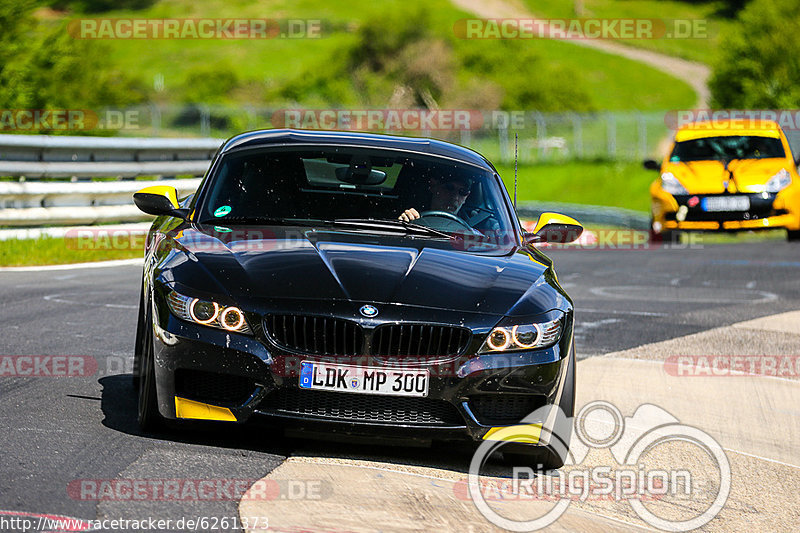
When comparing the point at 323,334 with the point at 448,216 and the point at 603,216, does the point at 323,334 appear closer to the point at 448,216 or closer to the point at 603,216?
the point at 448,216

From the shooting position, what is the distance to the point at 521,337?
18.2 ft

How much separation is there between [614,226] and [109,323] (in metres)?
20.4

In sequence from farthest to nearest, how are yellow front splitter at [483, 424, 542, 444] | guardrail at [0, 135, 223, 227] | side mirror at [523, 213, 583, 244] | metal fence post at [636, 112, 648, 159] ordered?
1. metal fence post at [636, 112, 648, 159]
2. guardrail at [0, 135, 223, 227]
3. side mirror at [523, 213, 583, 244]
4. yellow front splitter at [483, 424, 542, 444]

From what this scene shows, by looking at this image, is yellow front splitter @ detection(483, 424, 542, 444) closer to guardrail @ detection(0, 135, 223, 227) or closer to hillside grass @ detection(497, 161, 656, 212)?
guardrail @ detection(0, 135, 223, 227)

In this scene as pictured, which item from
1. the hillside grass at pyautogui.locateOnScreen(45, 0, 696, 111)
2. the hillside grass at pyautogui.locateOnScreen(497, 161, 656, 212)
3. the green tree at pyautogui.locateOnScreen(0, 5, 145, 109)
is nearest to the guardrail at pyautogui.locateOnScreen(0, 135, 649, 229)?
the green tree at pyautogui.locateOnScreen(0, 5, 145, 109)

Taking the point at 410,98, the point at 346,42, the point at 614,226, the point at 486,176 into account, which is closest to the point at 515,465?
the point at 486,176

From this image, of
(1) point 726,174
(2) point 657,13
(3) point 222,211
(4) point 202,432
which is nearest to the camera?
(4) point 202,432

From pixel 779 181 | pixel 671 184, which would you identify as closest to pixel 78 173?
pixel 671 184

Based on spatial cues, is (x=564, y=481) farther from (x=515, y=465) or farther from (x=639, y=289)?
(x=639, y=289)

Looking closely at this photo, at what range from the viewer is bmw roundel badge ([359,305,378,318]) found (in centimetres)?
536

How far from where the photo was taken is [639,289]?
45.9 feet

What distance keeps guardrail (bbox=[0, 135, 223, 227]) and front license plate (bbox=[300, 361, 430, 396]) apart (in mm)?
9485

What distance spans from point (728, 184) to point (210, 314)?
14866 millimetres

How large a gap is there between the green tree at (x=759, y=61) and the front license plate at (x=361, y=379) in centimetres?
5344
